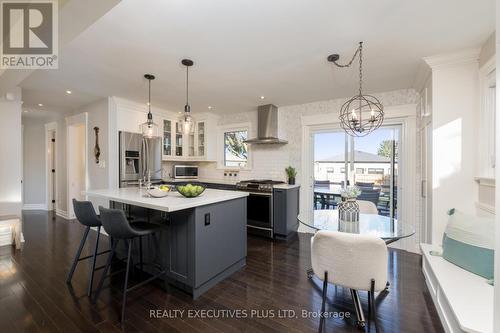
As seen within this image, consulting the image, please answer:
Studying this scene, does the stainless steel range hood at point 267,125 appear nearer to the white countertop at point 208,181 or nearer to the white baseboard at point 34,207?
the white countertop at point 208,181

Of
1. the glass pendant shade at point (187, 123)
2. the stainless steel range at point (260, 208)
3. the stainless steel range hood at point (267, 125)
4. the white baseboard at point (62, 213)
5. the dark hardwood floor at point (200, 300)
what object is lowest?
the dark hardwood floor at point (200, 300)

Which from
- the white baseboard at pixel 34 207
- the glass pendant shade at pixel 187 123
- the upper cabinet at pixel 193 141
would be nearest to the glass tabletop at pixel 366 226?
the glass pendant shade at pixel 187 123

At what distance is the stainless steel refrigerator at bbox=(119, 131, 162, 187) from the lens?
4043mm

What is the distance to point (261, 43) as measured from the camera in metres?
2.19

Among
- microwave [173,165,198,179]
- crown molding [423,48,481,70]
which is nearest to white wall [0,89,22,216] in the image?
microwave [173,165,198,179]

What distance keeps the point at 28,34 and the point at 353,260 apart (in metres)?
3.50

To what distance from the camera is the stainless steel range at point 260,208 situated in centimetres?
397

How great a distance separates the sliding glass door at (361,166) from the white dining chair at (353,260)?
8.75 feet

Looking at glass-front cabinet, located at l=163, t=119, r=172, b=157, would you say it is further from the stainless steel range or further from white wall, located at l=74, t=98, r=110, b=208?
the stainless steel range

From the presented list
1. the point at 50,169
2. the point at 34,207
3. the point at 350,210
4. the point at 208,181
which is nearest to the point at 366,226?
the point at 350,210

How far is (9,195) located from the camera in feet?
11.8

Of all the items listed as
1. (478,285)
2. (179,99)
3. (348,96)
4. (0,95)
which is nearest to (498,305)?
(478,285)

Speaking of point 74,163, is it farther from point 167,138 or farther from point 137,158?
point 167,138

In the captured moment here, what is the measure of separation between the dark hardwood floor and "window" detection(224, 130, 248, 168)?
2620mm
